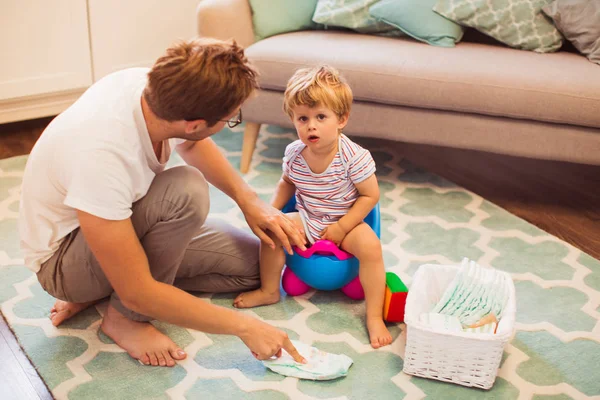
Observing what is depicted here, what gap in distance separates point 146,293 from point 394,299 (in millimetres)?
676

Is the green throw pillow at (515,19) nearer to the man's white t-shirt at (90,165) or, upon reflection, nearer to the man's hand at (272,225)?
the man's hand at (272,225)

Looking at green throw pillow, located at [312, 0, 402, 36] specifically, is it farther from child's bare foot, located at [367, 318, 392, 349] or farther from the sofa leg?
child's bare foot, located at [367, 318, 392, 349]

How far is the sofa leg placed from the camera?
2770mm

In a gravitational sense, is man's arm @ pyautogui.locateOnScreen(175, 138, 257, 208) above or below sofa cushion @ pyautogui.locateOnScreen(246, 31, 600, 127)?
below

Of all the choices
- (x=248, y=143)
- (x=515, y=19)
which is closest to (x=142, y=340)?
(x=248, y=143)

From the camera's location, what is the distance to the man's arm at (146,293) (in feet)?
4.87

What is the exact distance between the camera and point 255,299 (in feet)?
6.56

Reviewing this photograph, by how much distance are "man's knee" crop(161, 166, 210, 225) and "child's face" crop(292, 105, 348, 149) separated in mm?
301

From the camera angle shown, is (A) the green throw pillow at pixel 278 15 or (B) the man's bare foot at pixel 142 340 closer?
(B) the man's bare foot at pixel 142 340

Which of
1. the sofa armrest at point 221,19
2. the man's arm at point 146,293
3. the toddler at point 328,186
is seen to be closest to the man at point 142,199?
the man's arm at point 146,293

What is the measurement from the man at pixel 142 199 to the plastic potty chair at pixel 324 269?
0.06m

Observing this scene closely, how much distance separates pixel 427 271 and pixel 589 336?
1.57ft

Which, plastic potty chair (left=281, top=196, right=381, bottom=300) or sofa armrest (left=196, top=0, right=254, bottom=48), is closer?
plastic potty chair (left=281, top=196, right=381, bottom=300)

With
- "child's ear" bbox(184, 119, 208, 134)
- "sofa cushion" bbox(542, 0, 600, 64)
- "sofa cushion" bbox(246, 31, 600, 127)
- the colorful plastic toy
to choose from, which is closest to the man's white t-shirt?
"child's ear" bbox(184, 119, 208, 134)
